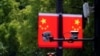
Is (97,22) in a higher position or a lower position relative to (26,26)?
higher

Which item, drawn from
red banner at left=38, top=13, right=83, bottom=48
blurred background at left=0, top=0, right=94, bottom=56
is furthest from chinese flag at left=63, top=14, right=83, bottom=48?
blurred background at left=0, top=0, right=94, bottom=56

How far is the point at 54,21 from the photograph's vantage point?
14.3 metres

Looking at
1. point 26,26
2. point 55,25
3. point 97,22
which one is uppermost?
point 97,22

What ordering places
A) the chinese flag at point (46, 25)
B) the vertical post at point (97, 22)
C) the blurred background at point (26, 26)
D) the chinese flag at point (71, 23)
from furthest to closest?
the blurred background at point (26, 26) → the chinese flag at point (71, 23) → the chinese flag at point (46, 25) → the vertical post at point (97, 22)

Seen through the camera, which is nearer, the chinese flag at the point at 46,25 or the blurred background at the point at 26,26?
the chinese flag at the point at 46,25

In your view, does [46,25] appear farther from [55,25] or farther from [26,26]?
[26,26]

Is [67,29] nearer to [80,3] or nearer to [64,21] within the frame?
[64,21]

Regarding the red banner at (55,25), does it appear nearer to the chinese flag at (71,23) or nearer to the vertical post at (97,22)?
the chinese flag at (71,23)

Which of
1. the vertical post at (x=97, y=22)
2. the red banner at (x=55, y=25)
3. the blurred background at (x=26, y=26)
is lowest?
the blurred background at (x=26, y=26)

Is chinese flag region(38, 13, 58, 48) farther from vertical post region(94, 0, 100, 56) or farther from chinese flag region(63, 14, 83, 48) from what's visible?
vertical post region(94, 0, 100, 56)

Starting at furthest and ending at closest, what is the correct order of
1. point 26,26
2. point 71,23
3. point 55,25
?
point 26,26 < point 71,23 < point 55,25

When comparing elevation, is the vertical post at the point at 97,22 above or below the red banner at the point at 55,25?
above

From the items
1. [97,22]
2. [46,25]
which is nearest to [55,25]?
[46,25]

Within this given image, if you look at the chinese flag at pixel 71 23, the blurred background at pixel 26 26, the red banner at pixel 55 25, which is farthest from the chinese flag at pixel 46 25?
the blurred background at pixel 26 26
